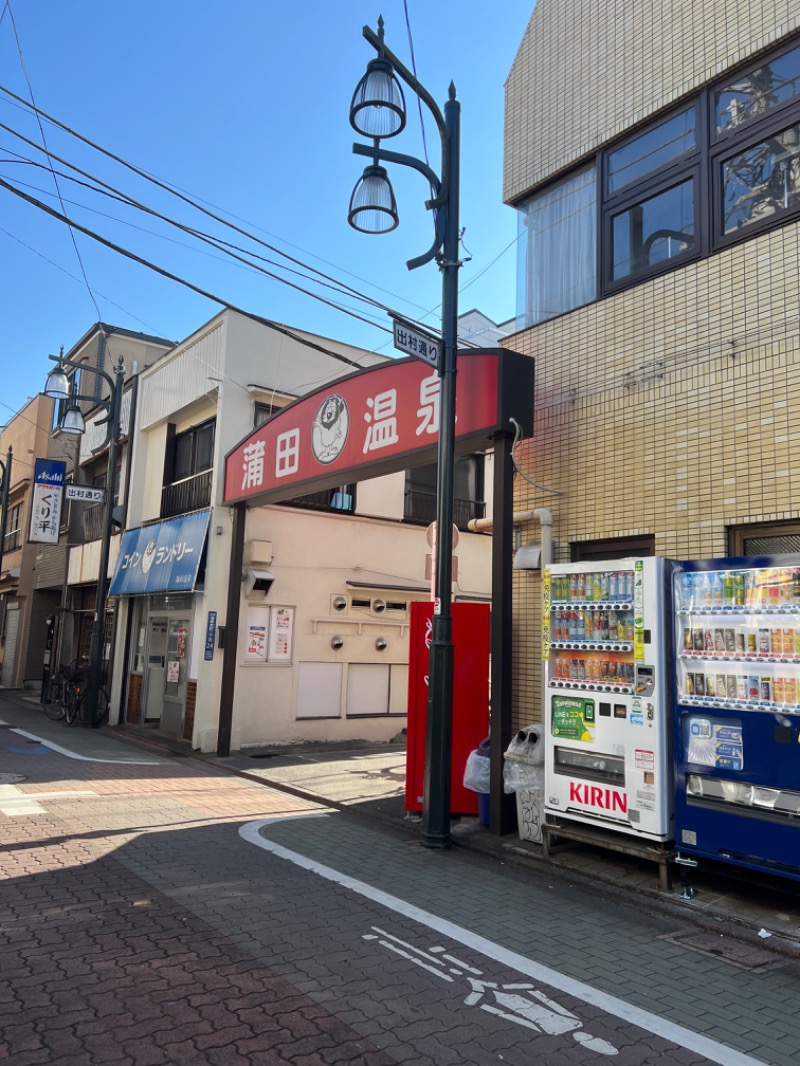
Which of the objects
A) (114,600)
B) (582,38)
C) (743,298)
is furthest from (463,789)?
(114,600)

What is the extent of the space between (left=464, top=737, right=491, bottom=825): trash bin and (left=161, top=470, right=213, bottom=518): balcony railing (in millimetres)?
9291

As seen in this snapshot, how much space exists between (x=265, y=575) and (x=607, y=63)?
31.1 feet

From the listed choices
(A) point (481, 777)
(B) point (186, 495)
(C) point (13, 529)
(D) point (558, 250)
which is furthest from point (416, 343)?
(C) point (13, 529)

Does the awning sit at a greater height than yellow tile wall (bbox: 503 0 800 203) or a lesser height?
lesser

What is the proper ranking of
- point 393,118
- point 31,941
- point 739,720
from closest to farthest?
point 31,941 → point 739,720 → point 393,118

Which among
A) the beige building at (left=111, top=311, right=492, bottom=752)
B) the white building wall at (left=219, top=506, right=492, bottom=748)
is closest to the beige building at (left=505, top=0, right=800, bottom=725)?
the beige building at (left=111, top=311, right=492, bottom=752)

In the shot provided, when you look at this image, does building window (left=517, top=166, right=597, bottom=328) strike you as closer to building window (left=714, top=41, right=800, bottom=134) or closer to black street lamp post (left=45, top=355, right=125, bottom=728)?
building window (left=714, top=41, right=800, bottom=134)

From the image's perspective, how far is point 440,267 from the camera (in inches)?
322

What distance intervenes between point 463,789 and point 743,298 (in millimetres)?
5526

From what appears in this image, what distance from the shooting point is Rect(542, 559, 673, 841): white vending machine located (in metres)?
6.13

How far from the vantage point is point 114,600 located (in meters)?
19.6

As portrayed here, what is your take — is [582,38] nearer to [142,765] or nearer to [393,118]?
[393,118]

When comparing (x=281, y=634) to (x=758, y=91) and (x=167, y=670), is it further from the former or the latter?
(x=758, y=91)

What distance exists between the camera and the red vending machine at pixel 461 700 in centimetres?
855
